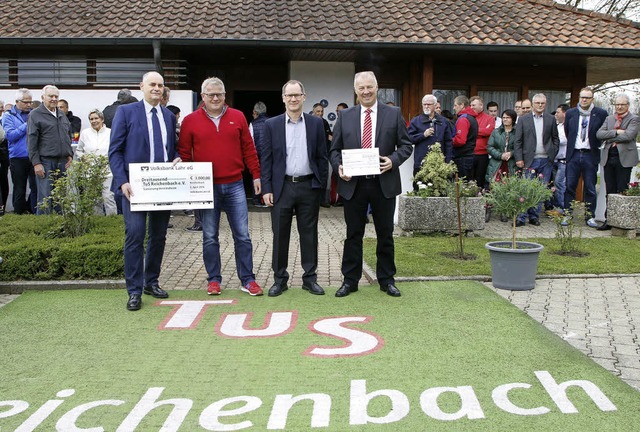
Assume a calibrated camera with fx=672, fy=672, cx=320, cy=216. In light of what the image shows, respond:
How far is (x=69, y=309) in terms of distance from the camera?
6.18 metres

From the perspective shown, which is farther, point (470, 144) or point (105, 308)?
point (470, 144)

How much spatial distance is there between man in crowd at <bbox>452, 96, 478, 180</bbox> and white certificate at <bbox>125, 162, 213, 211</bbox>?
19.9 feet

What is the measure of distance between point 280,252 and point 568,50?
9.59 meters

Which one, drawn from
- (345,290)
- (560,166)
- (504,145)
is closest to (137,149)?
(345,290)

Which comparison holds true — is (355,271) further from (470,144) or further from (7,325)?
(470,144)

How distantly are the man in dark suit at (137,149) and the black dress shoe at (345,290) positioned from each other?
74.6 inches

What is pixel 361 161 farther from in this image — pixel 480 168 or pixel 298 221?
pixel 480 168

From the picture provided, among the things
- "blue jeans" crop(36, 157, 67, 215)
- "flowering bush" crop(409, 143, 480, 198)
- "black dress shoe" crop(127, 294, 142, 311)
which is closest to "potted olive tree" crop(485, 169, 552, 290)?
"flowering bush" crop(409, 143, 480, 198)

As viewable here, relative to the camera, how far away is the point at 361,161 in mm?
6355

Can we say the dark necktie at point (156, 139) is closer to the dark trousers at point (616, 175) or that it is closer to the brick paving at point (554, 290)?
the brick paving at point (554, 290)

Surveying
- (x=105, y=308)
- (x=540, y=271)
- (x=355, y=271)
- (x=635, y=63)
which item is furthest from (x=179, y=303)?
(x=635, y=63)

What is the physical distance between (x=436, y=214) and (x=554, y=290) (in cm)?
315

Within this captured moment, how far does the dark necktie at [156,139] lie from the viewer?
6238mm

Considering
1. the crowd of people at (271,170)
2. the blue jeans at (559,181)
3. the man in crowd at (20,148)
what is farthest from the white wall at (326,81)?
the crowd of people at (271,170)
